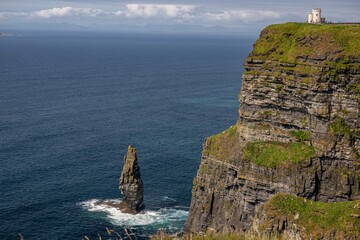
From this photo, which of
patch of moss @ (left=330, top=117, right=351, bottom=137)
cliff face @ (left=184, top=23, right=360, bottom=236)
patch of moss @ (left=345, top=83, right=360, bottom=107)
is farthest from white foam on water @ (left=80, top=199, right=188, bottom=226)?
patch of moss @ (left=345, top=83, right=360, bottom=107)

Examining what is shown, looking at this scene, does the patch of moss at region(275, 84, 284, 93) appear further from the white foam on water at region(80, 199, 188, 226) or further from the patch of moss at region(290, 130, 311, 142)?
the white foam on water at region(80, 199, 188, 226)

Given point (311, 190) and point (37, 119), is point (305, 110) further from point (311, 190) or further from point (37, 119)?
point (37, 119)

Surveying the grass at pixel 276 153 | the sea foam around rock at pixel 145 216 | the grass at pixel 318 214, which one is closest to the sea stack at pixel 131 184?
the sea foam around rock at pixel 145 216

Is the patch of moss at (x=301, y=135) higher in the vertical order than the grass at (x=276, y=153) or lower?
higher

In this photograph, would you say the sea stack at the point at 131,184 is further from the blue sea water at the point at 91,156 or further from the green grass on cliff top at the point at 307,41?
the green grass on cliff top at the point at 307,41

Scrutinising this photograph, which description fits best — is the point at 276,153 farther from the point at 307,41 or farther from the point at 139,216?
the point at 139,216

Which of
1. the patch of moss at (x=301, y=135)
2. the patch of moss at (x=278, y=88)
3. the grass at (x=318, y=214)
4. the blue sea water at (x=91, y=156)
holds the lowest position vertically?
the blue sea water at (x=91, y=156)

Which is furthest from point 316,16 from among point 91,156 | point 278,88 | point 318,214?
point 91,156
